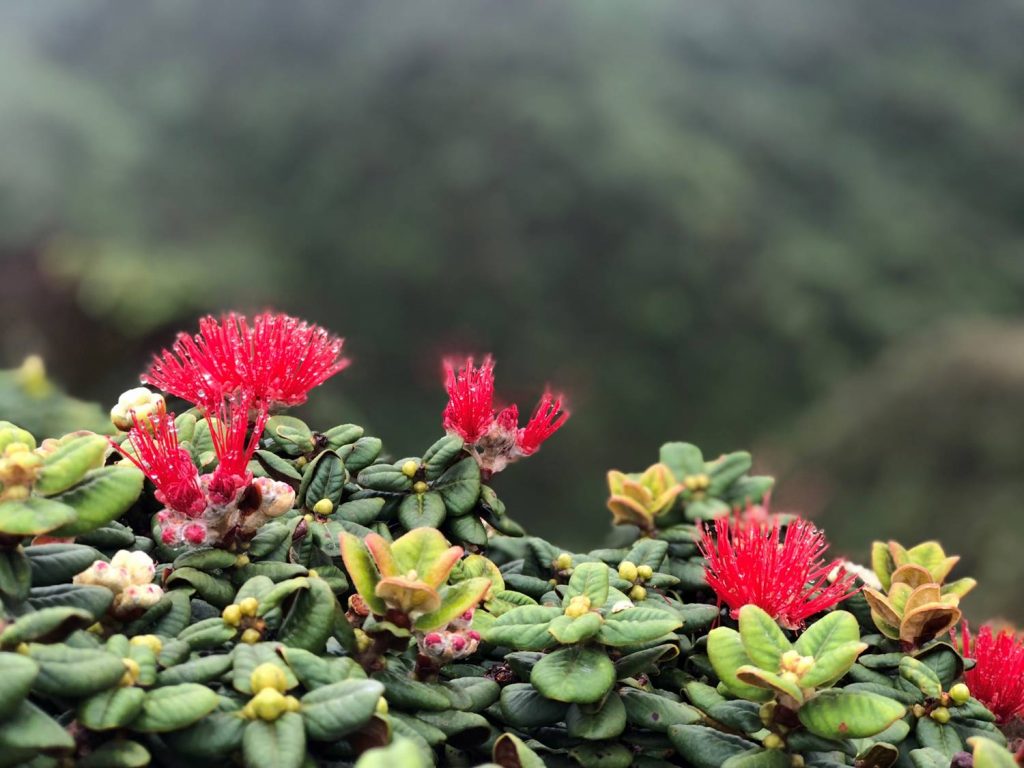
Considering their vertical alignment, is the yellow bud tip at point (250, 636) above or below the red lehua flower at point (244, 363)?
below

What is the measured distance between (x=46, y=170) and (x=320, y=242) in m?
1.31

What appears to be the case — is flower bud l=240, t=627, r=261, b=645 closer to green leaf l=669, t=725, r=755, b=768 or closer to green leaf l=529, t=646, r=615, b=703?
green leaf l=529, t=646, r=615, b=703

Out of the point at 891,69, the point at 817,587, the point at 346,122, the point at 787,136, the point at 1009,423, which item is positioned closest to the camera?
the point at 817,587

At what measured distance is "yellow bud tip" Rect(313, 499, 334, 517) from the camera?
0.89m

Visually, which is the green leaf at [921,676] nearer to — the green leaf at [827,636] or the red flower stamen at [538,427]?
the green leaf at [827,636]

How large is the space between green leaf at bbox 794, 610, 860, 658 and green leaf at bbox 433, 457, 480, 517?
31cm

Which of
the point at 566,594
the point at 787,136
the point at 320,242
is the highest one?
the point at 787,136

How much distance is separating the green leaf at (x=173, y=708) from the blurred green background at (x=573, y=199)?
9.01 ft

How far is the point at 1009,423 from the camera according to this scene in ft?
10.4

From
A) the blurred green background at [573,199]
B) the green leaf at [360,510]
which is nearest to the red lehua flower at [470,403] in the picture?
the green leaf at [360,510]

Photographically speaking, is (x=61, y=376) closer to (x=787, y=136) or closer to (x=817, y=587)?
(x=817, y=587)

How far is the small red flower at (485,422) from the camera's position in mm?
953

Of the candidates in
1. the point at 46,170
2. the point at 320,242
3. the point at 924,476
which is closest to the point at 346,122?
the point at 320,242

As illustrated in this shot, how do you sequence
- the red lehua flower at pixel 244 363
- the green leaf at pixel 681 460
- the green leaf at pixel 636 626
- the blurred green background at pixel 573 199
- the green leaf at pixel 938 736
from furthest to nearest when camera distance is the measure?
the blurred green background at pixel 573 199, the green leaf at pixel 681 460, the red lehua flower at pixel 244 363, the green leaf at pixel 938 736, the green leaf at pixel 636 626
